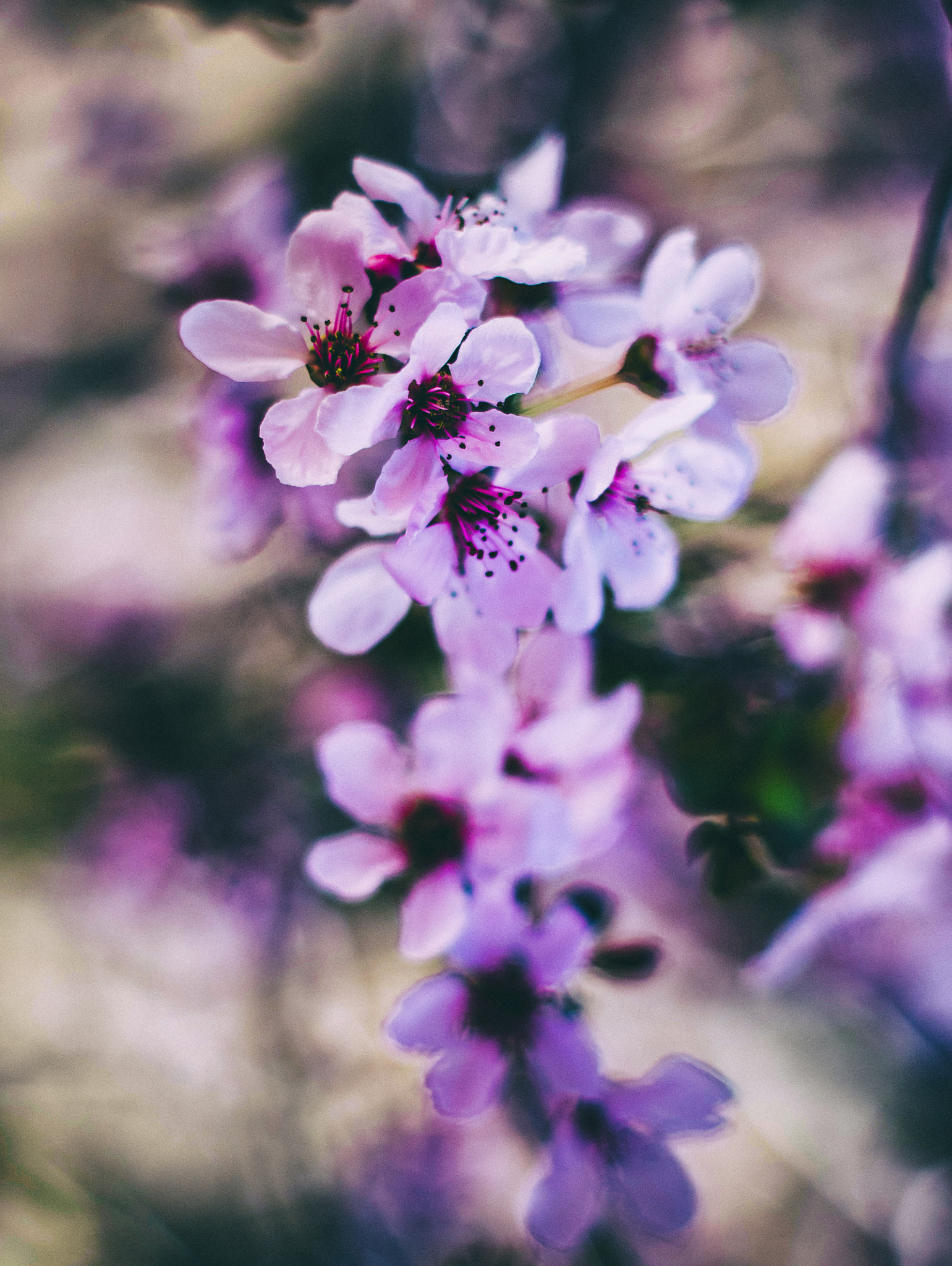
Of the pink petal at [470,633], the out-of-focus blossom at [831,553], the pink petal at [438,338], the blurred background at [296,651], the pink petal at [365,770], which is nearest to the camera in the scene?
the pink petal at [438,338]

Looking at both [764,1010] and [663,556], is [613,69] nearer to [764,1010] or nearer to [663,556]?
[663,556]

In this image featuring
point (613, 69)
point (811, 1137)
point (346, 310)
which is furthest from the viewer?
point (613, 69)

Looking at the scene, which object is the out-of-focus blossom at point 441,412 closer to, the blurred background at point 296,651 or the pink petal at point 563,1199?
the blurred background at point 296,651

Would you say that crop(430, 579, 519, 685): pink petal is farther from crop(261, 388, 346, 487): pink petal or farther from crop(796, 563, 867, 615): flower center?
crop(796, 563, 867, 615): flower center

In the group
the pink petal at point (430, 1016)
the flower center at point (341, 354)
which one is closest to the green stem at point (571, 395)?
the flower center at point (341, 354)

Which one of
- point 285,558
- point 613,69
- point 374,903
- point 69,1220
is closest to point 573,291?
point 285,558

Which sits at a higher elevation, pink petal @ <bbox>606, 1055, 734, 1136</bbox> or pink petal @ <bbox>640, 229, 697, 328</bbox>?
pink petal @ <bbox>640, 229, 697, 328</bbox>

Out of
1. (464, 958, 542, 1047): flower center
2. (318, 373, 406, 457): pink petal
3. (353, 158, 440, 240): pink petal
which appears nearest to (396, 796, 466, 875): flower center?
(464, 958, 542, 1047): flower center
